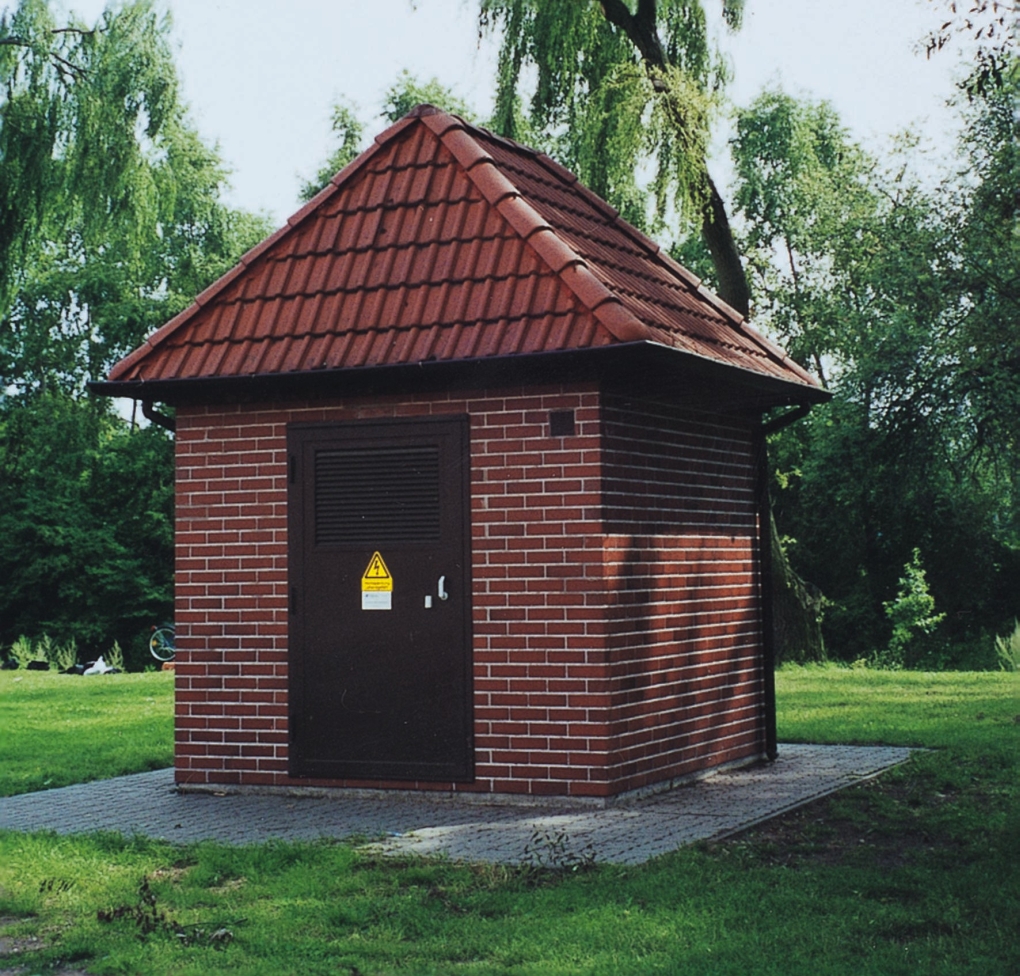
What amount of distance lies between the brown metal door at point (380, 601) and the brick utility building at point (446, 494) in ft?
0.05

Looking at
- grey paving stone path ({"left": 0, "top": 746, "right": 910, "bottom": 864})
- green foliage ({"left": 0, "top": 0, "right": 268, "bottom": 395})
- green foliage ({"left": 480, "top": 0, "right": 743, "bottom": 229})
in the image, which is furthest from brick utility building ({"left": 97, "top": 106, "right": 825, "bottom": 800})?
green foliage ({"left": 0, "top": 0, "right": 268, "bottom": 395})

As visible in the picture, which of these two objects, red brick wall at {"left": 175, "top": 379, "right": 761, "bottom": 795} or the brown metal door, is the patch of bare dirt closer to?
red brick wall at {"left": 175, "top": 379, "right": 761, "bottom": 795}

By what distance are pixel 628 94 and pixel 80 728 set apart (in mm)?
8979

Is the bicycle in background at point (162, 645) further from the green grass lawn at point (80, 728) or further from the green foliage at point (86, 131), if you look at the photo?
the green foliage at point (86, 131)

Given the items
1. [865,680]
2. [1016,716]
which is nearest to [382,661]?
[1016,716]

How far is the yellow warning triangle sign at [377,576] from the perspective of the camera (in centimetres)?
1023

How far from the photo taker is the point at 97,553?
4328 centimetres

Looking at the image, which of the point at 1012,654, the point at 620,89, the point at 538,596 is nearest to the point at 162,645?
the point at 1012,654

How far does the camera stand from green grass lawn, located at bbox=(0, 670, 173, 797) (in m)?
12.2

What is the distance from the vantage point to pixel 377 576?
10.3 meters

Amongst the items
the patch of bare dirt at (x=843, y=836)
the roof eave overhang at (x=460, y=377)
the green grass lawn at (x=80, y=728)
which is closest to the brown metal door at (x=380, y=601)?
the roof eave overhang at (x=460, y=377)

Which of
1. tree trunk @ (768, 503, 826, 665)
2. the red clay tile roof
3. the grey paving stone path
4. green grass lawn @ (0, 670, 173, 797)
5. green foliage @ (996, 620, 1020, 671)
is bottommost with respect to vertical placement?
the grey paving stone path

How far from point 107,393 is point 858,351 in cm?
2085

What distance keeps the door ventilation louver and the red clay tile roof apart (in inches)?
27.8
